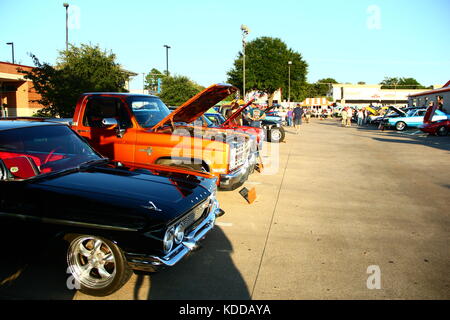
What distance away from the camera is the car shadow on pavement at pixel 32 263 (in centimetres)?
314

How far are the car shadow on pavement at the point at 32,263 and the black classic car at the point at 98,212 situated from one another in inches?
3.9

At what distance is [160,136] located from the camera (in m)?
5.93

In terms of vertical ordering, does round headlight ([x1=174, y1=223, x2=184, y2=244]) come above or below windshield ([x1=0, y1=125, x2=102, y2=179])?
below

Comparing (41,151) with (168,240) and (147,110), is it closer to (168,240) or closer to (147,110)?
(168,240)

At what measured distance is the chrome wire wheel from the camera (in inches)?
125

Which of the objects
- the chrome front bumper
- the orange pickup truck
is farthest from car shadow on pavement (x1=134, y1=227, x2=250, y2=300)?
the orange pickup truck

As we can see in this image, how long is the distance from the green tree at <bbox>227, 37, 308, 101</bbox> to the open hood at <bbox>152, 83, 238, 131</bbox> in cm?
4504

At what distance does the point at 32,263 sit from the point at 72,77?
37.5 ft

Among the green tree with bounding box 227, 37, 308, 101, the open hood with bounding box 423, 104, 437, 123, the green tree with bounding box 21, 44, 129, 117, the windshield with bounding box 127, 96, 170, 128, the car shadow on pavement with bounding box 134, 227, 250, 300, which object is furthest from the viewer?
the green tree with bounding box 227, 37, 308, 101

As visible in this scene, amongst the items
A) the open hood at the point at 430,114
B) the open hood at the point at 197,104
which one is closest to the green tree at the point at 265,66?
the open hood at the point at 430,114

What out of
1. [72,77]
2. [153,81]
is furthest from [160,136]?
[153,81]

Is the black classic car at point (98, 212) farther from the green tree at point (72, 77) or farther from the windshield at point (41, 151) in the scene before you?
the green tree at point (72, 77)

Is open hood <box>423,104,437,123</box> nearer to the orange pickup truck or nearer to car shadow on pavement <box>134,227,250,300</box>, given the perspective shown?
the orange pickup truck

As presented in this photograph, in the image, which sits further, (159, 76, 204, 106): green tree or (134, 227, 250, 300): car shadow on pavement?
(159, 76, 204, 106): green tree
